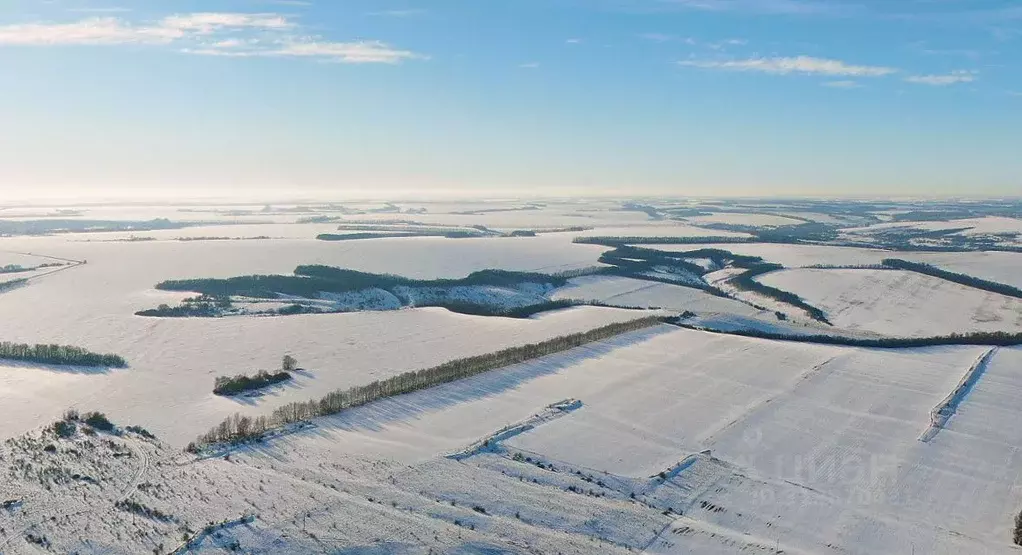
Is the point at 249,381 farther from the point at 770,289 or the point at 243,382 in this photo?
the point at 770,289

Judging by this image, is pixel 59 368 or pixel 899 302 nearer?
pixel 59 368

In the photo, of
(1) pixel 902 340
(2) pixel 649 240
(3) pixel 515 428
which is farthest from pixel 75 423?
(2) pixel 649 240

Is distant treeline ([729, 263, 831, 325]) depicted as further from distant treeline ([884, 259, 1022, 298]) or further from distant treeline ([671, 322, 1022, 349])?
distant treeline ([671, 322, 1022, 349])

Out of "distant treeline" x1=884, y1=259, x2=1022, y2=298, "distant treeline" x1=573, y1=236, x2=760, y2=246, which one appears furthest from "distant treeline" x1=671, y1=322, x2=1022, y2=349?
"distant treeline" x1=573, y1=236, x2=760, y2=246

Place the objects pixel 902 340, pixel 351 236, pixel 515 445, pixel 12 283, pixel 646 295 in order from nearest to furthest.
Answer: pixel 515 445 → pixel 902 340 → pixel 12 283 → pixel 646 295 → pixel 351 236

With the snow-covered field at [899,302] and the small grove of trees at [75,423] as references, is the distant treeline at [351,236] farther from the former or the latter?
the small grove of trees at [75,423]

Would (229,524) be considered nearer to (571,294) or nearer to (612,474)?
(612,474)
